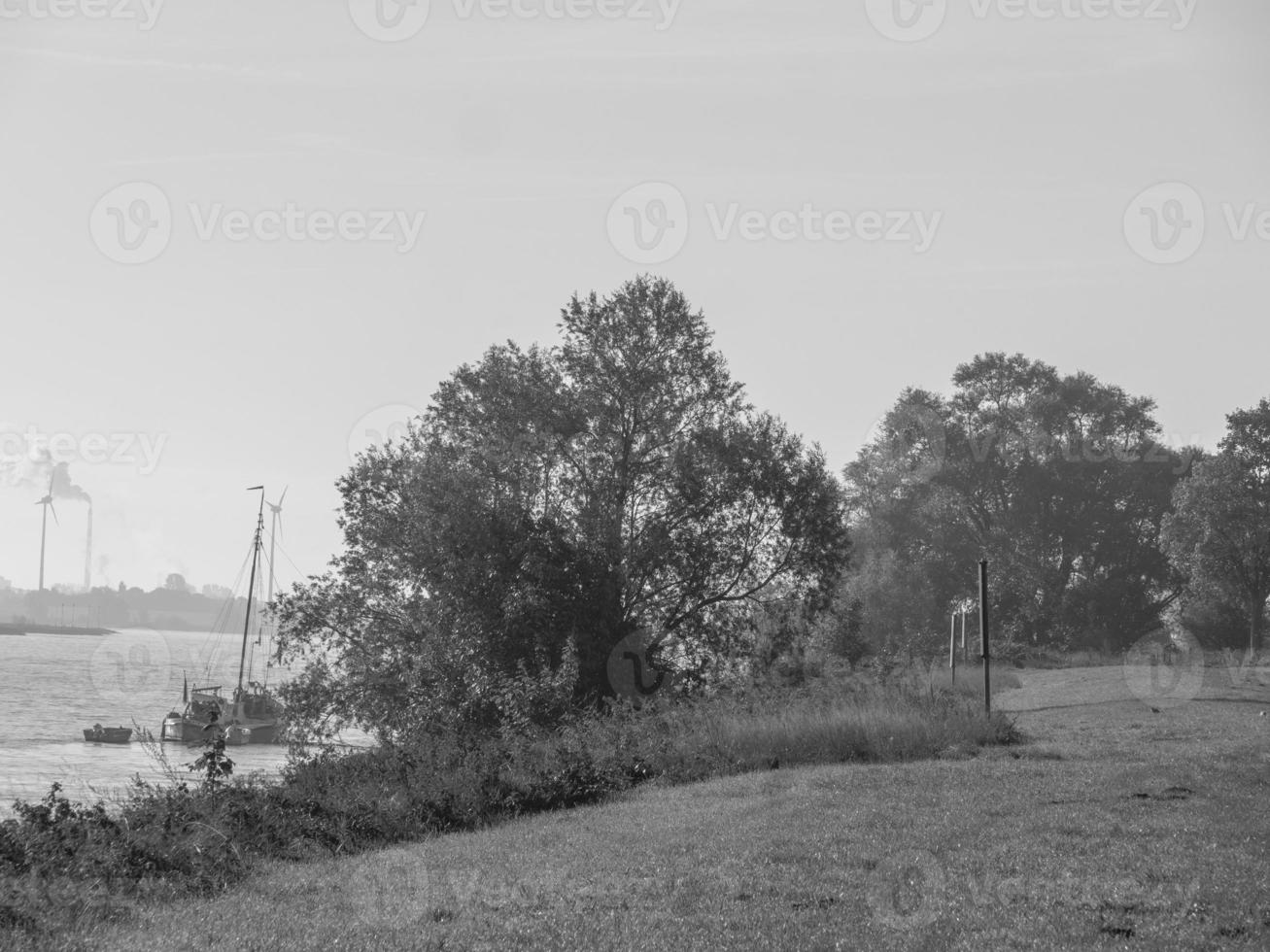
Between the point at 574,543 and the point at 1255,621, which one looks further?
the point at 1255,621

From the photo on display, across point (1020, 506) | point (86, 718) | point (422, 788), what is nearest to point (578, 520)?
point (422, 788)

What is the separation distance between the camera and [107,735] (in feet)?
218

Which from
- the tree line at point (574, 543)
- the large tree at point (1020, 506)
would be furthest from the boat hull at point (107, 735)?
the large tree at point (1020, 506)

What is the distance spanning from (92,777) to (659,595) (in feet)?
78.9

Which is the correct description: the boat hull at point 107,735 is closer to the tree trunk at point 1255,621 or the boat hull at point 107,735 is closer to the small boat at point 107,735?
the small boat at point 107,735

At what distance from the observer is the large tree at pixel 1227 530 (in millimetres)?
58125

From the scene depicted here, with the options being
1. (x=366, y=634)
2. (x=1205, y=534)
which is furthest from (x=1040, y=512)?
(x=366, y=634)

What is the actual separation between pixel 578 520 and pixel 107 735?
39333 millimetres

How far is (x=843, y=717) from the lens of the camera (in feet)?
75.7

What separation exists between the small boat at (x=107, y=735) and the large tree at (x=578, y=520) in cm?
3170

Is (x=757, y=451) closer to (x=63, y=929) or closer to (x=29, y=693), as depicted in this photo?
(x=63, y=929)

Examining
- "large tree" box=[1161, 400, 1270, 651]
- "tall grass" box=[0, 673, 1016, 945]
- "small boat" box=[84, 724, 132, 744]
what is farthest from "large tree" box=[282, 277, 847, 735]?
"small boat" box=[84, 724, 132, 744]

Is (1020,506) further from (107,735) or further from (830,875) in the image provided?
(830,875)

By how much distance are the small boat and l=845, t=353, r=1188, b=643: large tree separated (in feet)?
136
